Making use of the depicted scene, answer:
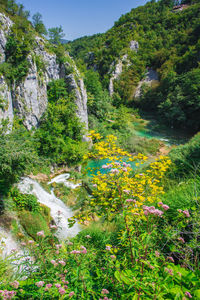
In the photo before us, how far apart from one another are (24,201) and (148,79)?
40.7m

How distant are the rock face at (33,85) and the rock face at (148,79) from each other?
25716mm

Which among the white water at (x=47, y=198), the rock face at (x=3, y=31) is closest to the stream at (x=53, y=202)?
the white water at (x=47, y=198)

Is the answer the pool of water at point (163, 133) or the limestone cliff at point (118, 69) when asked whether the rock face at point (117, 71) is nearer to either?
the limestone cliff at point (118, 69)

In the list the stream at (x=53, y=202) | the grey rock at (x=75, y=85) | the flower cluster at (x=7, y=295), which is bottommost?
the stream at (x=53, y=202)

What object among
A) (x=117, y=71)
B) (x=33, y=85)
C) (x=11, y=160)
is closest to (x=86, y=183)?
(x=11, y=160)

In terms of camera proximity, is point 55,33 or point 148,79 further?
point 148,79

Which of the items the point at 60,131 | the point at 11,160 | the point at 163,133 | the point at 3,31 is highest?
the point at 3,31

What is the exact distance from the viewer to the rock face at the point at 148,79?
37.5 m

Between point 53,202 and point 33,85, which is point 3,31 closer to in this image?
point 33,85

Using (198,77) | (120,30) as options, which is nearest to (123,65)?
(120,30)

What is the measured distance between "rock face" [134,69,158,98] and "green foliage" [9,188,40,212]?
3564cm

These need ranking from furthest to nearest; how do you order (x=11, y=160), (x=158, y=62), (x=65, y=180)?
(x=158, y=62) → (x=65, y=180) → (x=11, y=160)

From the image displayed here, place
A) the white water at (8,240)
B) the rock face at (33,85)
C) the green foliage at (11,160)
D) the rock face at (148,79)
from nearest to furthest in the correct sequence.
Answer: the white water at (8,240) < the green foliage at (11,160) < the rock face at (33,85) < the rock face at (148,79)

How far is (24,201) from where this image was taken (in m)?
7.71
